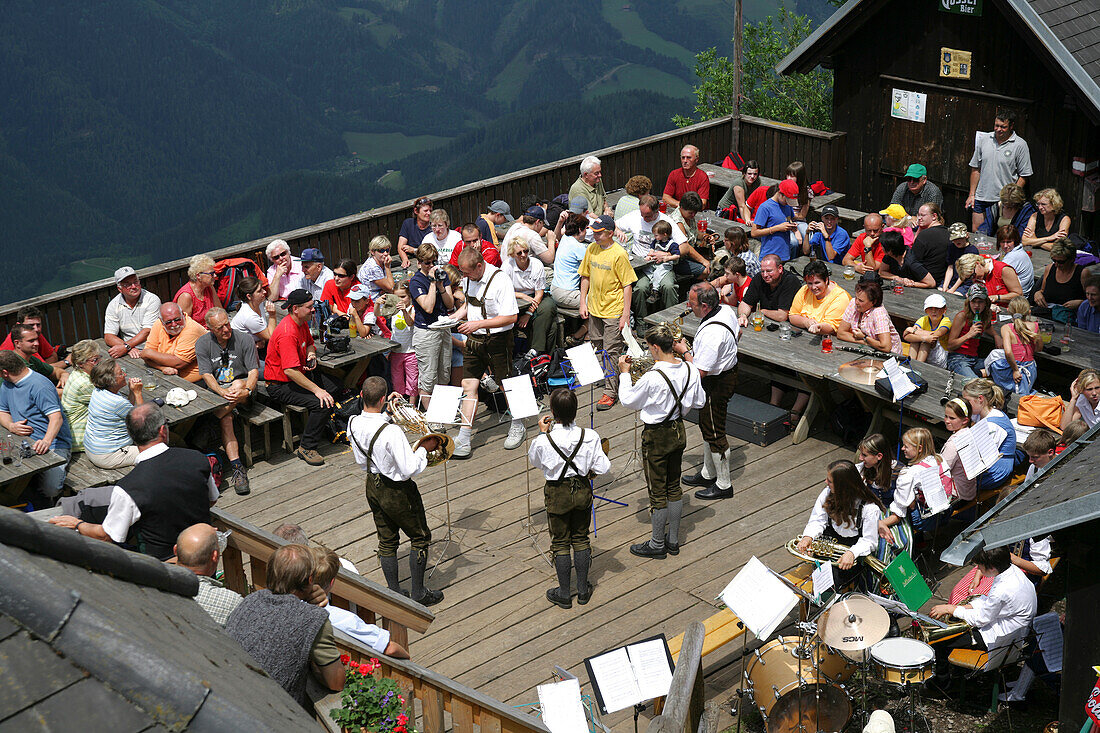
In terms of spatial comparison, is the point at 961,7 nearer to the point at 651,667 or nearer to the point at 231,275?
the point at 231,275

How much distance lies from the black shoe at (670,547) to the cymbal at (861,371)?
2.12 meters

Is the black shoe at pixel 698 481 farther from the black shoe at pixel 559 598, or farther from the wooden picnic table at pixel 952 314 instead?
the wooden picnic table at pixel 952 314

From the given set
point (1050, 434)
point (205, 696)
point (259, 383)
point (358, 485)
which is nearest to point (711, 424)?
point (1050, 434)

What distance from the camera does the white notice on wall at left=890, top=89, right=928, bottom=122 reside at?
13977 mm

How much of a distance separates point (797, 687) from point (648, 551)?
210 cm

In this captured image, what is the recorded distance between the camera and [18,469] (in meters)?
8.12

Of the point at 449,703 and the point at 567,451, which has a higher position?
the point at 567,451

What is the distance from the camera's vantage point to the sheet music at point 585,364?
28.3 ft

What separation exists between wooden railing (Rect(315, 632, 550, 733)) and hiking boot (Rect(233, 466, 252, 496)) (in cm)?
454

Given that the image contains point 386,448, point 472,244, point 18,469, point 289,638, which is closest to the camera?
point 289,638

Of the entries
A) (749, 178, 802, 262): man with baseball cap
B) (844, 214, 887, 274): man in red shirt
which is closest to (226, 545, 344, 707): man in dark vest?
(844, 214, 887, 274): man in red shirt

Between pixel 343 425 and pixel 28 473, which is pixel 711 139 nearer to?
pixel 343 425

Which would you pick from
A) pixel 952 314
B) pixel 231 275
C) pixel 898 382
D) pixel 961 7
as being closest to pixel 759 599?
pixel 898 382

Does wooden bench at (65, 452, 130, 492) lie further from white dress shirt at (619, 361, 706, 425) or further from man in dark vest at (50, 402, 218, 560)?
white dress shirt at (619, 361, 706, 425)
